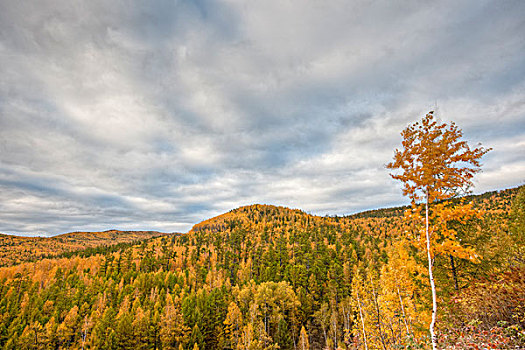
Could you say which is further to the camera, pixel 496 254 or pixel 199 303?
pixel 199 303

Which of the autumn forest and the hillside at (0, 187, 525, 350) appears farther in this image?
the hillside at (0, 187, 525, 350)

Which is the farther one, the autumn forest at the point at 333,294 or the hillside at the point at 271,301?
the hillside at the point at 271,301

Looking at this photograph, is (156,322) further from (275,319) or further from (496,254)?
(496,254)

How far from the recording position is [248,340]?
3897cm

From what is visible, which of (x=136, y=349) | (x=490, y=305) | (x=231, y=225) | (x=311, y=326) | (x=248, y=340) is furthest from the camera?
(x=231, y=225)

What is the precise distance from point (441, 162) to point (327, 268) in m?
76.5

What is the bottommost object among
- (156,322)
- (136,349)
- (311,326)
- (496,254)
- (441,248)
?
(311,326)

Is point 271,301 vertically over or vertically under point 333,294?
over

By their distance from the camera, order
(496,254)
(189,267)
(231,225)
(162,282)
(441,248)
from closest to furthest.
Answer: (441,248) → (496,254) → (162,282) → (189,267) → (231,225)

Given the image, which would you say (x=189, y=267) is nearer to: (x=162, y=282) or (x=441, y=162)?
(x=162, y=282)

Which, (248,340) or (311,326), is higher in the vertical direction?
(248,340)

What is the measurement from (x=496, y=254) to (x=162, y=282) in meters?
76.9

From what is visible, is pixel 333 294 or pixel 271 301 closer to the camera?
pixel 271 301

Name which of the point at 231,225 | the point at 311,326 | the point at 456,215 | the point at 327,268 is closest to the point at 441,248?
the point at 456,215
